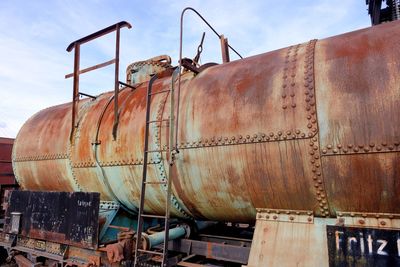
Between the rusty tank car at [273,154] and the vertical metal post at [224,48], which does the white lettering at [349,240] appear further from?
the vertical metal post at [224,48]

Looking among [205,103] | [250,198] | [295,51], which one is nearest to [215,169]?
[250,198]

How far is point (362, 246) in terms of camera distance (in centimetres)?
303

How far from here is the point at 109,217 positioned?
5641 mm

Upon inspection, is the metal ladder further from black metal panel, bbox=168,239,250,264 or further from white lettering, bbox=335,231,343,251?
white lettering, bbox=335,231,343,251

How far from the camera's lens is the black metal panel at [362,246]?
2896 millimetres

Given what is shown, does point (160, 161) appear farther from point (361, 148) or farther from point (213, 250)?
point (361, 148)

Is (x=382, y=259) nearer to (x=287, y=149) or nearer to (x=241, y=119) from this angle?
(x=287, y=149)

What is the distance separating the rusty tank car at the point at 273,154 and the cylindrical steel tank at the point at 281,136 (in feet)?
0.05

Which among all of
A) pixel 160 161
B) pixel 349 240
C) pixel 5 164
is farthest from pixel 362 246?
pixel 5 164

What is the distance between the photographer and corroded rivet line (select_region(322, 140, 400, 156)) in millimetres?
3145

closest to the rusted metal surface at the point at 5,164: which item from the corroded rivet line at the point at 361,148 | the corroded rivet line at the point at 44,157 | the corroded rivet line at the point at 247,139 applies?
the corroded rivet line at the point at 44,157

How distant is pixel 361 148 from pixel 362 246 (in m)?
0.97

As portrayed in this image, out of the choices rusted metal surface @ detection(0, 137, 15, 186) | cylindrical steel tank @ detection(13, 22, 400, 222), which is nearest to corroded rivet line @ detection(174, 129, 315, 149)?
cylindrical steel tank @ detection(13, 22, 400, 222)

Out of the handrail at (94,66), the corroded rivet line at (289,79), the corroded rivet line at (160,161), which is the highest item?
the handrail at (94,66)
